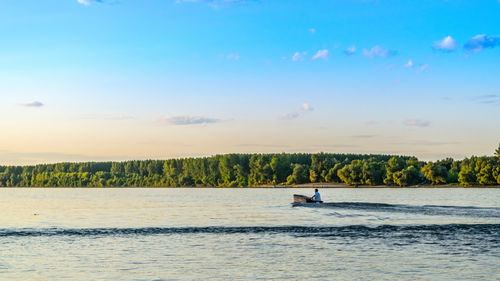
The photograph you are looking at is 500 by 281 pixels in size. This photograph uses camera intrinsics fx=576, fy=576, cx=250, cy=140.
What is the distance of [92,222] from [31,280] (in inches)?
1306

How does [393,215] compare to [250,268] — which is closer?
[250,268]

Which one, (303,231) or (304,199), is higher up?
(304,199)

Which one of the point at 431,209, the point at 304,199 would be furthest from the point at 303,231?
the point at 304,199

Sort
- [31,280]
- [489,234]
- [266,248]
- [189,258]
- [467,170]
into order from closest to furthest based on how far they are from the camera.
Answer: [31,280] < [189,258] < [266,248] < [489,234] < [467,170]

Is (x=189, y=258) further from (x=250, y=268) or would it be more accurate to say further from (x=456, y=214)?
(x=456, y=214)

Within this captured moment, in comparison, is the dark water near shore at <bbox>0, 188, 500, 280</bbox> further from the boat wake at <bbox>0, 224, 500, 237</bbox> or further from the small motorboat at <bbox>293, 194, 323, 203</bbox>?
the small motorboat at <bbox>293, 194, 323, 203</bbox>

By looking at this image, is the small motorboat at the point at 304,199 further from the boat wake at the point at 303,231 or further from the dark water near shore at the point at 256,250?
the boat wake at the point at 303,231

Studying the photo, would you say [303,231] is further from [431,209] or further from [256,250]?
[431,209]

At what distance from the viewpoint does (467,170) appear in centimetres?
19525

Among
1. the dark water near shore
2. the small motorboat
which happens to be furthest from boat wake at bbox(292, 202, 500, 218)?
the dark water near shore

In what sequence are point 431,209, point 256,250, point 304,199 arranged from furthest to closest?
point 304,199 → point 431,209 → point 256,250

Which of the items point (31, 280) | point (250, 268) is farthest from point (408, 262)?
point (31, 280)

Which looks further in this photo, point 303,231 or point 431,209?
point 431,209

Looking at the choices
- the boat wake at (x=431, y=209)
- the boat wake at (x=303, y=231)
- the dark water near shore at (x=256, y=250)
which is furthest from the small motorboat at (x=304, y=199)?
the boat wake at (x=303, y=231)
